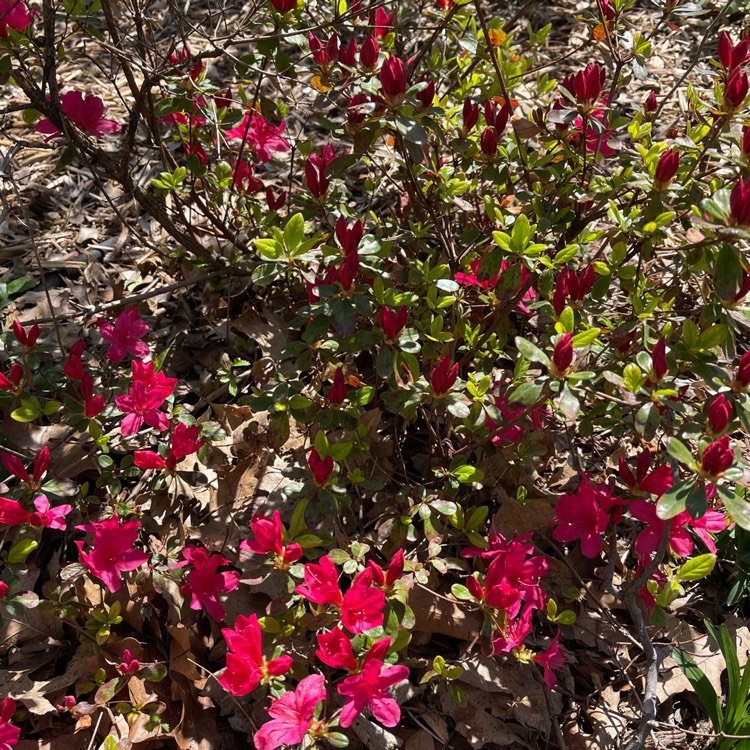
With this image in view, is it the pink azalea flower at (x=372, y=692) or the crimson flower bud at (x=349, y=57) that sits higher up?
the crimson flower bud at (x=349, y=57)

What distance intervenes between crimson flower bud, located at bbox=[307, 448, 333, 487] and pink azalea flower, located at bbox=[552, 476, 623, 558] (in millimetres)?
549

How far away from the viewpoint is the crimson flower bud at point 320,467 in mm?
1668

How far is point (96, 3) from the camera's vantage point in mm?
1922

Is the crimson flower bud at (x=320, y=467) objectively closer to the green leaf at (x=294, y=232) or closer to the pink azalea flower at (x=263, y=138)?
the green leaf at (x=294, y=232)

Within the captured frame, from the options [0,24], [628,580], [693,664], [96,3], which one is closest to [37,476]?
[0,24]

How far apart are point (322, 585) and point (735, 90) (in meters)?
1.42

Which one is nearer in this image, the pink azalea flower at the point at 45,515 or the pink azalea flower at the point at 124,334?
the pink azalea flower at the point at 45,515

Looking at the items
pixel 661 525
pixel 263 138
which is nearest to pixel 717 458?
pixel 661 525

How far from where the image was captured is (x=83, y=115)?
190 centimetres

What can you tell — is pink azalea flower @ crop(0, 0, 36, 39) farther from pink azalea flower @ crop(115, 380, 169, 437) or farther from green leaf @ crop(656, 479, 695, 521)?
green leaf @ crop(656, 479, 695, 521)

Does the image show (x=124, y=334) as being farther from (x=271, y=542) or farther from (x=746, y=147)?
(x=746, y=147)

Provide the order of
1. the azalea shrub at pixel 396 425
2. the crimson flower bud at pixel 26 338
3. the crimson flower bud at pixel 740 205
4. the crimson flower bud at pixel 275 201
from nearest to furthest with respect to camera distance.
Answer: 1. the crimson flower bud at pixel 740 205
2. the azalea shrub at pixel 396 425
3. the crimson flower bud at pixel 26 338
4. the crimson flower bud at pixel 275 201

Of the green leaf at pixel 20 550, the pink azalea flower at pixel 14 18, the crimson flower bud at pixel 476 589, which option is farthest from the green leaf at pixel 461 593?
the pink azalea flower at pixel 14 18

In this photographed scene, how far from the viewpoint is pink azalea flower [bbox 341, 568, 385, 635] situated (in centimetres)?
146
